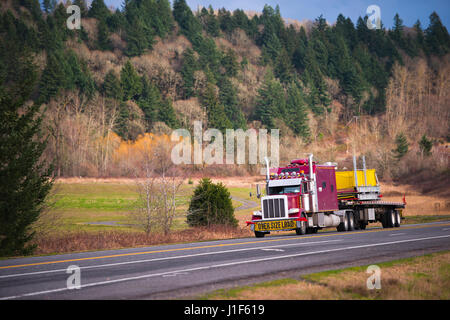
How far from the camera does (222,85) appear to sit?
466ft

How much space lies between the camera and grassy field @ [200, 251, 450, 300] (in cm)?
978

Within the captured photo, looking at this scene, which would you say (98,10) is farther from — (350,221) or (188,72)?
(350,221)

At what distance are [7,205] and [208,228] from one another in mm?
12713

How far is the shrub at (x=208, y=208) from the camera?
110 feet

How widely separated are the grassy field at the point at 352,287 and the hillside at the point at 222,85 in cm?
8067

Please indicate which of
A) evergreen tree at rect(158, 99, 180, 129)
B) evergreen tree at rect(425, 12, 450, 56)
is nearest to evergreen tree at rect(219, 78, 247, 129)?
evergreen tree at rect(158, 99, 180, 129)

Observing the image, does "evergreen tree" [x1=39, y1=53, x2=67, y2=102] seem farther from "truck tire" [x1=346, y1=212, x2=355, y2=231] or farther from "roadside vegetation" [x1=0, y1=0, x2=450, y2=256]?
"truck tire" [x1=346, y1=212, x2=355, y2=231]

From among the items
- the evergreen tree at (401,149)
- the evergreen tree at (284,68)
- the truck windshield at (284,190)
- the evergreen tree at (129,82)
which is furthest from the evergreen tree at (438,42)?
the truck windshield at (284,190)

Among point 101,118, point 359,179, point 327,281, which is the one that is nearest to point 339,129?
point 101,118

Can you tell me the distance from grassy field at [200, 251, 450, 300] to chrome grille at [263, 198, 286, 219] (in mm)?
12673

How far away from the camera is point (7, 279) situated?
39.9ft

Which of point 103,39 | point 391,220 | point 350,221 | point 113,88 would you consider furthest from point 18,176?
point 103,39

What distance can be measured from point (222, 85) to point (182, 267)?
429 ft

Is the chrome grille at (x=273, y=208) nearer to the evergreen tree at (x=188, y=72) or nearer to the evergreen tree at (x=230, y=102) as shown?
the evergreen tree at (x=230, y=102)
